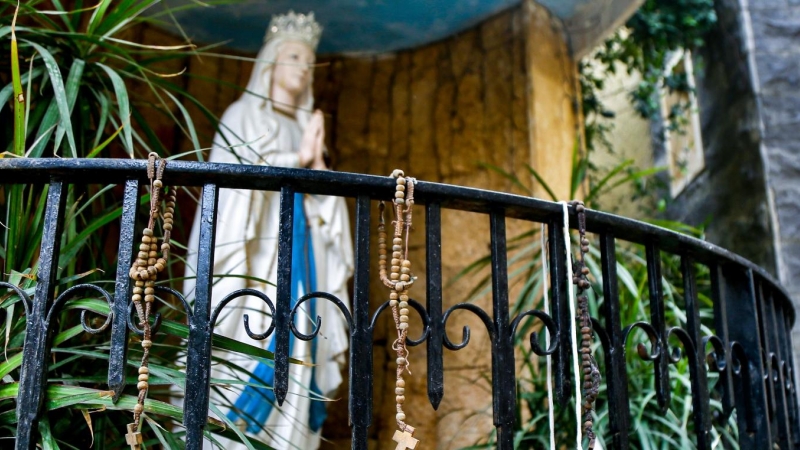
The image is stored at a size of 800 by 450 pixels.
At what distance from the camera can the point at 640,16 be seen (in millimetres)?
3939

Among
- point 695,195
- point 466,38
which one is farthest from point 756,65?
point 466,38

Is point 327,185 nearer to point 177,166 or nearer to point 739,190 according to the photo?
point 177,166

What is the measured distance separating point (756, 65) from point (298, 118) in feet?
7.25

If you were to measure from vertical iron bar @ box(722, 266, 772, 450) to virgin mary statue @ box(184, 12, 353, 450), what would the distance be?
121 centimetres

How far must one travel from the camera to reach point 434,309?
44.5 inches

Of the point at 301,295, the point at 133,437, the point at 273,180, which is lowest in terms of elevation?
the point at 133,437

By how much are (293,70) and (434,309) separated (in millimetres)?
1913

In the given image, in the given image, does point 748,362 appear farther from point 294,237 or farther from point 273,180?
point 294,237

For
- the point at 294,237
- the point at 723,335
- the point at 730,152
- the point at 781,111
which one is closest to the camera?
the point at 723,335

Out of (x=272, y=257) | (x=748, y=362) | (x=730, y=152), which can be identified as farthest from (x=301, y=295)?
(x=730, y=152)

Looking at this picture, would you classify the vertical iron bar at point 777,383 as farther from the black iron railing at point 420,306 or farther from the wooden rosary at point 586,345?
the wooden rosary at point 586,345

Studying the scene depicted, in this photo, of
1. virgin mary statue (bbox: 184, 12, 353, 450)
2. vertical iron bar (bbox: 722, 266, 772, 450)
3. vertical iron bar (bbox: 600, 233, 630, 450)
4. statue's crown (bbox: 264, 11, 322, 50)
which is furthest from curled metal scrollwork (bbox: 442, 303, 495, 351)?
statue's crown (bbox: 264, 11, 322, 50)

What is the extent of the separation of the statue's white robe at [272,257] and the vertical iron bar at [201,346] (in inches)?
48.9

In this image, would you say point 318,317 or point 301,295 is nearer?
point 318,317
